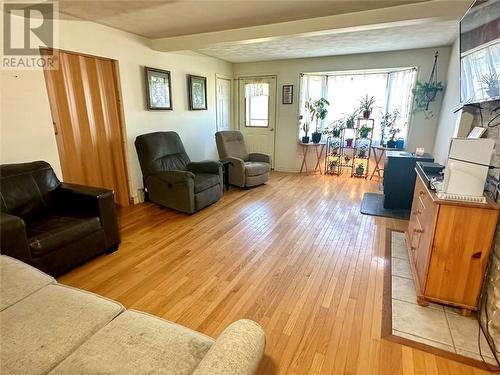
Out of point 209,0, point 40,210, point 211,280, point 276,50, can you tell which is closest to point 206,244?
point 211,280

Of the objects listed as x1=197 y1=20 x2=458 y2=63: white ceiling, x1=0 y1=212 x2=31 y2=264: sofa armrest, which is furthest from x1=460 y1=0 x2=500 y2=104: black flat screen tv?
x1=0 y1=212 x2=31 y2=264: sofa armrest

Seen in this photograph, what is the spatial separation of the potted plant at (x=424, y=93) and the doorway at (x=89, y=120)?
447 centimetres

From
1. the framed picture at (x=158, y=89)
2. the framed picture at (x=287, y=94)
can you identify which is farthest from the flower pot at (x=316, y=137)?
the framed picture at (x=158, y=89)

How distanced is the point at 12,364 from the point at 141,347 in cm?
41

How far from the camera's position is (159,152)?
12.2 feet

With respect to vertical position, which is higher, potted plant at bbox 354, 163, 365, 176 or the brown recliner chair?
the brown recliner chair

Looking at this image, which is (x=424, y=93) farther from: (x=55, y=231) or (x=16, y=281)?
(x=16, y=281)

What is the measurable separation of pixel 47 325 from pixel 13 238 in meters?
1.04

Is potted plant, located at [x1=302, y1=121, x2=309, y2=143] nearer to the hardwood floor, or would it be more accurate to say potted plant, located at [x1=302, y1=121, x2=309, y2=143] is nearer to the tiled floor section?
the hardwood floor

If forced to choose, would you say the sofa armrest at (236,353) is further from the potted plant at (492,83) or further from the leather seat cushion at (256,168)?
the leather seat cushion at (256,168)

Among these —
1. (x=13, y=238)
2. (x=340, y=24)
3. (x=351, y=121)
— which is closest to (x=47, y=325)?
(x=13, y=238)

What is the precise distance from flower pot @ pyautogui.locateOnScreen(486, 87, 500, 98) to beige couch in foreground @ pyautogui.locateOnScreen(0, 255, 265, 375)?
1948 mm

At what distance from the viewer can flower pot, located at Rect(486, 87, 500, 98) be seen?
1652 millimetres

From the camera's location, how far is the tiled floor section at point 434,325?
156cm
